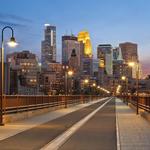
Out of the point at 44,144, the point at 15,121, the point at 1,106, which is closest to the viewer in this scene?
the point at 44,144

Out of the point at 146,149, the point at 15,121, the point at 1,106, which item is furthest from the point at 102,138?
the point at 15,121

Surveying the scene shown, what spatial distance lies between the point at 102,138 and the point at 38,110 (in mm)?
25409

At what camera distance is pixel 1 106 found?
30.3 meters

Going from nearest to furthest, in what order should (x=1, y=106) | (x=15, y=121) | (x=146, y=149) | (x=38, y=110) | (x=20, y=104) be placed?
(x=146, y=149) < (x=1, y=106) < (x=15, y=121) < (x=20, y=104) < (x=38, y=110)

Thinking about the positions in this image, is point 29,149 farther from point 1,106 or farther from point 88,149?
point 1,106

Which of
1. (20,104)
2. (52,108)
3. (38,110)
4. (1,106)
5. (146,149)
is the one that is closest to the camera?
(146,149)

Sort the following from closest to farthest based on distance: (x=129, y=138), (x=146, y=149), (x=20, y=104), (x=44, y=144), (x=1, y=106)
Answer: (x=146, y=149) < (x=44, y=144) < (x=129, y=138) < (x=1, y=106) < (x=20, y=104)

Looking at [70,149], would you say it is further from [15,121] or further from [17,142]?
[15,121]

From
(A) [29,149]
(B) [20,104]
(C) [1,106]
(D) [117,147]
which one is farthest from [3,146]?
(B) [20,104]

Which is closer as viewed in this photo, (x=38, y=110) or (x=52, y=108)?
(x=38, y=110)

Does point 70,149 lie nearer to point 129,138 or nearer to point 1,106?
point 129,138

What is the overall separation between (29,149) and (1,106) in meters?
13.3

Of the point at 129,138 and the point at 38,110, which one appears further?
the point at 38,110

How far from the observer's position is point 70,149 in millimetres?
17297
